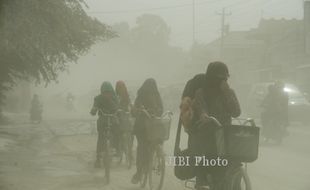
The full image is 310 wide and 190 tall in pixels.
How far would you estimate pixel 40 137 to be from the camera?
21.3m

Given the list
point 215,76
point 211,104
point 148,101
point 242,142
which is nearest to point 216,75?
point 215,76

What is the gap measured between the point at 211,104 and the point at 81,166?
7.39m

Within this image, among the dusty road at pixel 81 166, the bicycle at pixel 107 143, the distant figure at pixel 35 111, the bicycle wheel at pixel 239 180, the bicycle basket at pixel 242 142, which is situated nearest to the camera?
the bicycle basket at pixel 242 142

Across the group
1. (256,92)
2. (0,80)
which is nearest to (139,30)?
(256,92)

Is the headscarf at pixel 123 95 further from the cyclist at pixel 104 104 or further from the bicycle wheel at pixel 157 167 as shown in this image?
the bicycle wheel at pixel 157 167

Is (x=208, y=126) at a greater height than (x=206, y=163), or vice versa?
(x=208, y=126)

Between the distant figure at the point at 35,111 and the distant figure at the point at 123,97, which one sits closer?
the distant figure at the point at 123,97

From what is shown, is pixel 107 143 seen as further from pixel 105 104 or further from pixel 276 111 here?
pixel 276 111

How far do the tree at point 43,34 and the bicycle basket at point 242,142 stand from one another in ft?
25.0

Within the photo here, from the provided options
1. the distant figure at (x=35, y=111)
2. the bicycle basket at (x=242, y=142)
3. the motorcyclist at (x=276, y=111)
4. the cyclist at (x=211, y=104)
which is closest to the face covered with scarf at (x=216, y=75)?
the cyclist at (x=211, y=104)

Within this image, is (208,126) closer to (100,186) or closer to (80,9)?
(100,186)

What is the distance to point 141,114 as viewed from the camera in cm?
1011

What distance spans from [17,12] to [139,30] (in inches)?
4192

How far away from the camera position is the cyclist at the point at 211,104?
20.0 feet
